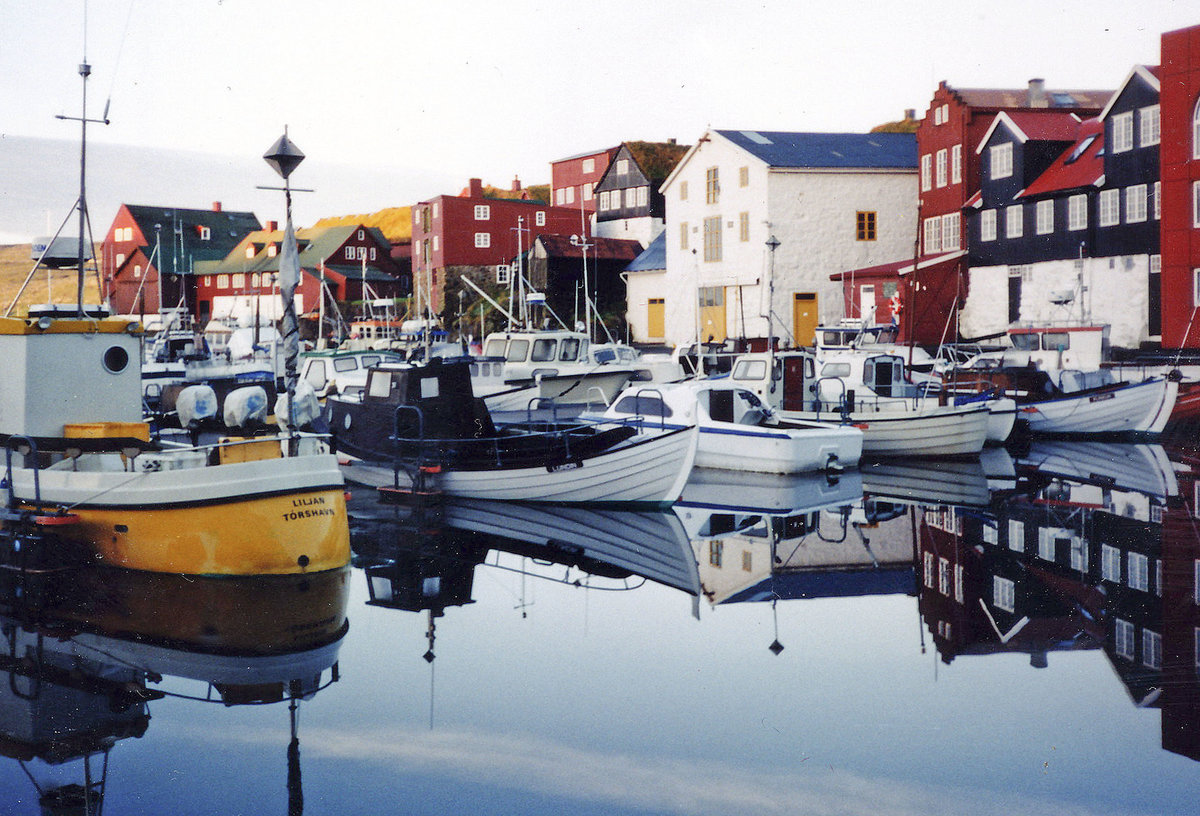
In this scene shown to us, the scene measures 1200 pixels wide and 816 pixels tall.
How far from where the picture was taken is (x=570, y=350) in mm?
30812

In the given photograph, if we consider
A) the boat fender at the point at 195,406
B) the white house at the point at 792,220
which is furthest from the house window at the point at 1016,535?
the white house at the point at 792,220

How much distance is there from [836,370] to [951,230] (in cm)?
2155

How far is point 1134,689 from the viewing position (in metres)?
8.58

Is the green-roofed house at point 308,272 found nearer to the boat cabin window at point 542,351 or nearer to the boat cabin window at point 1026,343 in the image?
the boat cabin window at point 542,351

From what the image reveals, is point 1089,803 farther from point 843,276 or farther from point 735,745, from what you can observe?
→ point 843,276

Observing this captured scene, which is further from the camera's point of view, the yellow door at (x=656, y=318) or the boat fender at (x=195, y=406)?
the yellow door at (x=656, y=318)

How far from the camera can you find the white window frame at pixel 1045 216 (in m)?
39.6

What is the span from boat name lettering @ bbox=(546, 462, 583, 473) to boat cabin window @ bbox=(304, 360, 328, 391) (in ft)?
38.6

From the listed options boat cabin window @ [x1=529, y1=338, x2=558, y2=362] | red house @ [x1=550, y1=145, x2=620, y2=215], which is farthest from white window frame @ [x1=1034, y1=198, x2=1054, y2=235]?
red house @ [x1=550, y1=145, x2=620, y2=215]

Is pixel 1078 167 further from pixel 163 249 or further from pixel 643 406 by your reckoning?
pixel 163 249

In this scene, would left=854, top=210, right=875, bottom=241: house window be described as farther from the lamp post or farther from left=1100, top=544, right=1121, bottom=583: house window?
the lamp post

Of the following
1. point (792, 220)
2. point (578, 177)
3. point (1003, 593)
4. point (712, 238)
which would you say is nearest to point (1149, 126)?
point (792, 220)

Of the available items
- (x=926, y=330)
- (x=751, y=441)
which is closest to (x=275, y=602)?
(x=751, y=441)

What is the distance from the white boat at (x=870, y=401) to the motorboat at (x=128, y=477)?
43.6 ft
